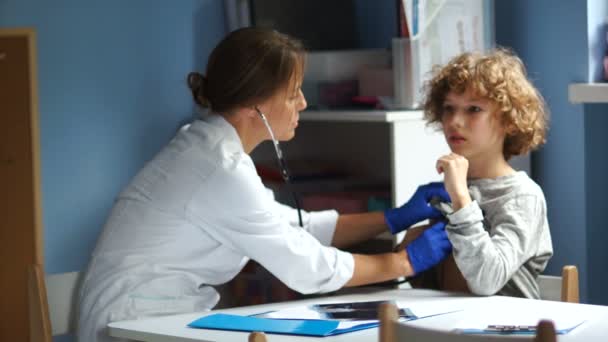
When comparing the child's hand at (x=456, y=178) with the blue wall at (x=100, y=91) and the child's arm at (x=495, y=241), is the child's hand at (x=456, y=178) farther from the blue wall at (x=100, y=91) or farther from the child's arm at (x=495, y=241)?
the blue wall at (x=100, y=91)

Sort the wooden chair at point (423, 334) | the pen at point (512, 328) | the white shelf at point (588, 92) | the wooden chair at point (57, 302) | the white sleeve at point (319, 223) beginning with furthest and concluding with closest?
the white shelf at point (588, 92)
the white sleeve at point (319, 223)
the wooden chair at point (57, 302)
the pen at point (512, 328)
the wooden chair at point (423, 334)

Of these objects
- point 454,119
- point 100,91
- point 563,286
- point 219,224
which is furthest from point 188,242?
point 100,91

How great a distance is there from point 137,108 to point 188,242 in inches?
41.0

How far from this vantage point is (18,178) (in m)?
2.77

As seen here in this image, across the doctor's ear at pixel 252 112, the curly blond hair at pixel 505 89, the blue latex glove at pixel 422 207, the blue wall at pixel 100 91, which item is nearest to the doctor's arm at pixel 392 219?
the blue latex glove at pixel 422 207

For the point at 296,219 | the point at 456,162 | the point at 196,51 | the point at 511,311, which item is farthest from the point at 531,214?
the point at 196,51

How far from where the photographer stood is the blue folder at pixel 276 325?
1.83m

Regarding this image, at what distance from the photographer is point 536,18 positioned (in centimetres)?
296

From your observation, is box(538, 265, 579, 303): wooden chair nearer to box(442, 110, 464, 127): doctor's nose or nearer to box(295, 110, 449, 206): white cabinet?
box(442, 110, 464, 127): doctor's nose

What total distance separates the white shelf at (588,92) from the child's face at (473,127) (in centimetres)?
44

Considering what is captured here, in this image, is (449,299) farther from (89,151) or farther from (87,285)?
(89,151)

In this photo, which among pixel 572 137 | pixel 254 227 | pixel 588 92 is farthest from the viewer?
pixel 572 137

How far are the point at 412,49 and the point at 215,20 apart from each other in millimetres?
700

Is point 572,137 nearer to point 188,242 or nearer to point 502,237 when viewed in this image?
point 502,237
